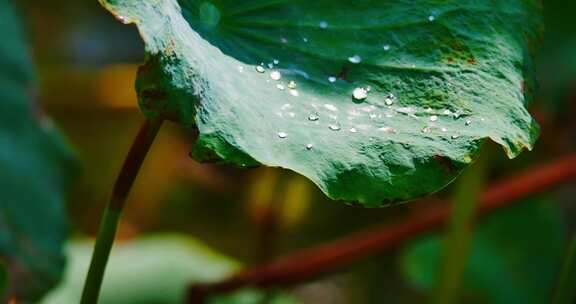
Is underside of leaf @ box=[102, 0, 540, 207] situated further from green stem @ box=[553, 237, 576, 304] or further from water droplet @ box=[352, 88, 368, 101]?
green stem @ box=[553, 237, 576, 304]

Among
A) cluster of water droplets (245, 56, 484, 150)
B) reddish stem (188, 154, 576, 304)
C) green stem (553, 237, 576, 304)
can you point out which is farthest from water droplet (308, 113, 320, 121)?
reddish stem (188, 154, 576, 304)

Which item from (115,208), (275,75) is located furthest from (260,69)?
(115,208)

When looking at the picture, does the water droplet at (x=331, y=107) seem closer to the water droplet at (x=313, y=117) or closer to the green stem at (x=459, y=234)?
the water droplet at (x=313, y=117)

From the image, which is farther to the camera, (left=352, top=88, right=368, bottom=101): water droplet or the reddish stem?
the reddish stem

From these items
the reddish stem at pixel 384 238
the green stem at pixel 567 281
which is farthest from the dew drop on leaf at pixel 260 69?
the reddish stem at pixel 384 238

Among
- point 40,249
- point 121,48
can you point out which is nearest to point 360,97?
point 40,249
